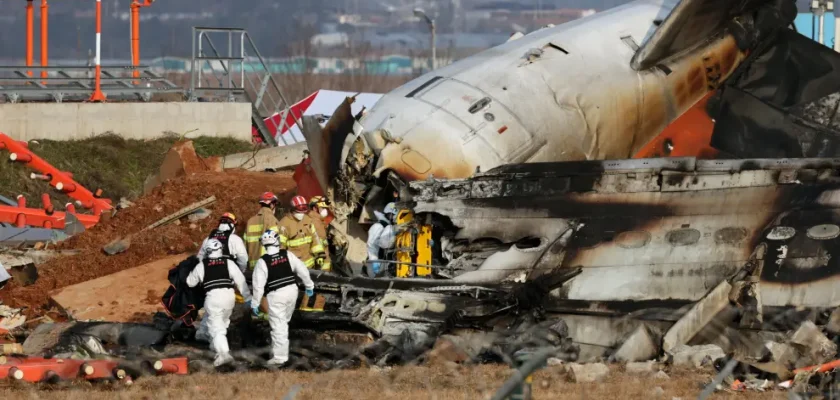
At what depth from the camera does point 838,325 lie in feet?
47.2

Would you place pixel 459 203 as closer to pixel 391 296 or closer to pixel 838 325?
pixel 391 296

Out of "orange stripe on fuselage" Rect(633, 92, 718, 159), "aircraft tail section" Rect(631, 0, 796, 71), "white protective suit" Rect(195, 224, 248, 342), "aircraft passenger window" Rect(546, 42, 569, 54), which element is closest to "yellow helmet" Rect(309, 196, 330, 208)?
"white protective suit" Rect(195, 224, 248, 342)

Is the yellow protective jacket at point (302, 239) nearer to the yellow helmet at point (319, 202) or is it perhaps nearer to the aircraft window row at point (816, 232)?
the yellow helmet at point (319, 202)

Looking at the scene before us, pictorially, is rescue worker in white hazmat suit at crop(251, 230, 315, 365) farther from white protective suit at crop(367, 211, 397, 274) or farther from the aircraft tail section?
the aircraft tail section

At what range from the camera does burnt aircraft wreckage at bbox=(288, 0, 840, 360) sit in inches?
563

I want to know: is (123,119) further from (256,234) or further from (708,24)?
(708,24)

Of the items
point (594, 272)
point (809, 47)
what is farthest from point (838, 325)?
point (809, 47)

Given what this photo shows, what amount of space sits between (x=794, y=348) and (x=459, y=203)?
13.3ft

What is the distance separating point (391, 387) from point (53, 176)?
14.1 meters

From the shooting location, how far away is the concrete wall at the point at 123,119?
30.3 metres

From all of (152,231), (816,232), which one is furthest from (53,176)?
(816,232)

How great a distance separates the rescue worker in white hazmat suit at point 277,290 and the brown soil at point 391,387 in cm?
66

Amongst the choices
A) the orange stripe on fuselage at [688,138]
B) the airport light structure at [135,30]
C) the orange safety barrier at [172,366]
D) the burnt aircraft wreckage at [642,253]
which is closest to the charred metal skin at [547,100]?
the orange stripe on fuselage at [688,138]

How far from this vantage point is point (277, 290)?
14062 millimetres
